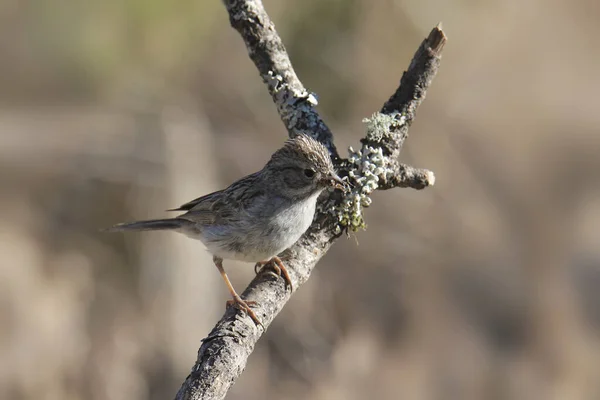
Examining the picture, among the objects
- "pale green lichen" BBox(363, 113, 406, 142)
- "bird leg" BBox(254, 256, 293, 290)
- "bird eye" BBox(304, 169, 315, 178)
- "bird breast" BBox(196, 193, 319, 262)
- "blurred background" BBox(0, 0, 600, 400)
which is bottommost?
"bird leg" BBox(254, 256, 293, 290)

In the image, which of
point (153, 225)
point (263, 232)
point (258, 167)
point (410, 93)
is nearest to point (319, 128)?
point (410, 93)

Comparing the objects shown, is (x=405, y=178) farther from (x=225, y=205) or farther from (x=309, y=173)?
(x=225, y=205)

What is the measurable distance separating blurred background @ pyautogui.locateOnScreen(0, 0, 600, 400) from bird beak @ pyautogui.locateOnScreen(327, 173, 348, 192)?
14.1 feet

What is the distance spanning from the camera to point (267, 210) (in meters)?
4.48

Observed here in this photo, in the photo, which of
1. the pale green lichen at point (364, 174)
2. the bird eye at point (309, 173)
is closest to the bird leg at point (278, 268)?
the pale green lichen at point (364, 174)

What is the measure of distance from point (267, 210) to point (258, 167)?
15.4 ft

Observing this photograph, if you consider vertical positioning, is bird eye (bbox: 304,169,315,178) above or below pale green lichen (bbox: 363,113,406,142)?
below

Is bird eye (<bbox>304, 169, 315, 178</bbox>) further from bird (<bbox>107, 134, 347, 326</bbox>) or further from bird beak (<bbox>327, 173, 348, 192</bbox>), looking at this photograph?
bird beak (<bbox>327, 173, 348, 192</bbox>)

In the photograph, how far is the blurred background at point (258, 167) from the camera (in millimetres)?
8344

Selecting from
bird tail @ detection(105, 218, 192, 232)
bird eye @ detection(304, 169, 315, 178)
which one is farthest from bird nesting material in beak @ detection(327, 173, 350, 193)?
bird tail @ detection(105, 218, 192, 232)

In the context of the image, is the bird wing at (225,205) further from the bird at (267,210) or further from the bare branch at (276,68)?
the bare branch at (276,68)

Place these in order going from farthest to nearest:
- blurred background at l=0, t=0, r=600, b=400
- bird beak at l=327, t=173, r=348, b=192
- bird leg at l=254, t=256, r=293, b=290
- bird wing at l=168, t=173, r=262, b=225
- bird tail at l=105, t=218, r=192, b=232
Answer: blurred background at l=0, t=0, r=600, b=400
bird tail at l=105, t=218, r=192, b=232
bird wing at l=168, t=173, r=262, b=225
bird beak at l=327, t=173, r=348, b=192
bird leg at l=254, t=256, r=293, b=290

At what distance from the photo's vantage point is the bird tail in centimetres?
483

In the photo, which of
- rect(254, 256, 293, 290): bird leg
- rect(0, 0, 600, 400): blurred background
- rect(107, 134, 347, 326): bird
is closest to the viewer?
rect(254, 256, 293, 290): bird leg
